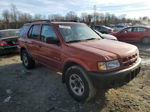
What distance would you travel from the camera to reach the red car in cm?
1025

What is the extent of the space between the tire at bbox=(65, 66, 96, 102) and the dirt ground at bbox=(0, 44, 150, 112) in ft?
0.62

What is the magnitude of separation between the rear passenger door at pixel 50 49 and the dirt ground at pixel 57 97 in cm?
70

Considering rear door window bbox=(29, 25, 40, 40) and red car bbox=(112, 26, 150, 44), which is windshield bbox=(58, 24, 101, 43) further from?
red car bbox=(112, 26, 150, 44)

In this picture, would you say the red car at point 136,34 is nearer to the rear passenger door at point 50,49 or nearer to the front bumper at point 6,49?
the front bumper at point 6,49

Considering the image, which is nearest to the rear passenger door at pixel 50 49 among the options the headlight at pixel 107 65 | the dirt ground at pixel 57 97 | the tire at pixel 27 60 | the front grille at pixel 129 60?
the dirt ground at pixel 57 97

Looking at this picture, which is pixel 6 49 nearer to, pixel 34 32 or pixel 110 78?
pixel 34 32

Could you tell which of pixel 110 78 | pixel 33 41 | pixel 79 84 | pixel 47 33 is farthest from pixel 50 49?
pixel 110 78

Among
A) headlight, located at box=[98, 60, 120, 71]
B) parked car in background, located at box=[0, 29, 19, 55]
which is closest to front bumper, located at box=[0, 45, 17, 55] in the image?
parked car in background, located at box=[0, 29, 19, 55]

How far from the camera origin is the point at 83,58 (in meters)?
2.95

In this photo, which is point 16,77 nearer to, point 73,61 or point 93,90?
point 73,61

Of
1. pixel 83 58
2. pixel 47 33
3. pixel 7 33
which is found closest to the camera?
pixel 83 58

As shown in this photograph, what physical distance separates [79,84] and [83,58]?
2.29ft

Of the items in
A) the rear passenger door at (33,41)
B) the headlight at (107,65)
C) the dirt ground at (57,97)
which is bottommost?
the dirt ground at (57,97)

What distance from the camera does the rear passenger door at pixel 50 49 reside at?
373 centimetres
